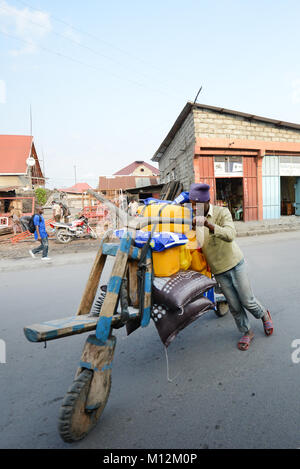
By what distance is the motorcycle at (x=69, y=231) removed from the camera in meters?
11.3

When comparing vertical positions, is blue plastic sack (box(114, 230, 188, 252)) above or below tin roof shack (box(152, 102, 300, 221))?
below

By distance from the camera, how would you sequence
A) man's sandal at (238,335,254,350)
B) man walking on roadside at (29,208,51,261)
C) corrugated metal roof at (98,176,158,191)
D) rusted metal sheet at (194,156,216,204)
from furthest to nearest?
1. corrugated metal roof at (98,176,158,191)
2. rusted metal sheet at (194,156,216,204)
3. man walking on roadside at (29,208,51,261)
4. man's sandal at (238,335,254,350)

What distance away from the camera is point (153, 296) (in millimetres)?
2090

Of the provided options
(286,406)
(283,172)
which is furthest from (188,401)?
(283,172)

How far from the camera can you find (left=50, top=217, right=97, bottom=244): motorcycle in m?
11.3

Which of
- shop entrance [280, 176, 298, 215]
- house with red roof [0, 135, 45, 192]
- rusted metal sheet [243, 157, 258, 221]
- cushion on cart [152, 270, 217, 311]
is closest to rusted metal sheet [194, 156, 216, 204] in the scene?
rusted metal sheet [243, 157, 258, 221]

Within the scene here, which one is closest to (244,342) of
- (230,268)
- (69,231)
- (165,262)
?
(230,268)

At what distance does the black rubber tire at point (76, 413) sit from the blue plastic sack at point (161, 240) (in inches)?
35.2

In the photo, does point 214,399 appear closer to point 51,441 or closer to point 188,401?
point 188,401

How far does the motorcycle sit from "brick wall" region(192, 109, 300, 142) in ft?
20.7

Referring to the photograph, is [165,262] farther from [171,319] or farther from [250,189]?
[250,189]

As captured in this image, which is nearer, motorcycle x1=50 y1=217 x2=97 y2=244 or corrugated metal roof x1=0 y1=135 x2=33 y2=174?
motorcycle x1=50 y1=217 x2=97 y2=244

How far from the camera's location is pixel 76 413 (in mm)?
1579

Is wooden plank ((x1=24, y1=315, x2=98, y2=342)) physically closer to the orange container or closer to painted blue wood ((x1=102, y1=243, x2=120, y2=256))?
painted blue wood ((x1=102, y1=243, x2=120, y2=256))
